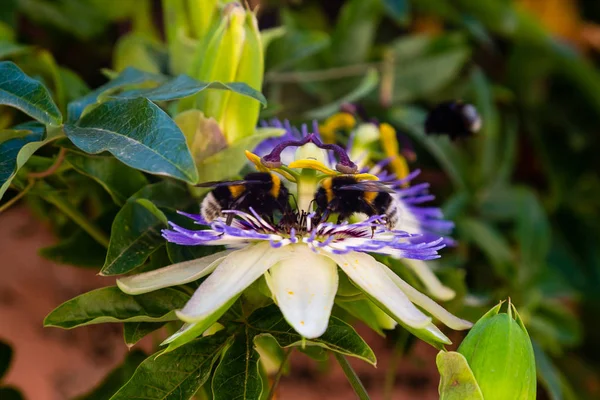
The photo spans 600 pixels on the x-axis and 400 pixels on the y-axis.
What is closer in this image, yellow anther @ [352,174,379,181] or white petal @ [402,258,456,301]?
yellow anther @ [352,174,379,181]

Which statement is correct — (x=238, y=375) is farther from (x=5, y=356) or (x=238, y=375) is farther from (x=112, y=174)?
(x=5, y=356)

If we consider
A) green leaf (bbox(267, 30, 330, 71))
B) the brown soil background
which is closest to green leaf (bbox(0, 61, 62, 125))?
green leaf (bbox(267, 30, 330, 71))

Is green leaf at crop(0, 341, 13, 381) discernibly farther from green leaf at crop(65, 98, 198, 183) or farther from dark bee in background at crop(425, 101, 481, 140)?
dark bee in background at crop(425, 101, 481, 140)

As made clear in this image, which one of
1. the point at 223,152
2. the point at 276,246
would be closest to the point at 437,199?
the point at 223,152

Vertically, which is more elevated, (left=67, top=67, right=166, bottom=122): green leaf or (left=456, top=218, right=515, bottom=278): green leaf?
(left=67, top=67, right=166, bottom=122): green leaf

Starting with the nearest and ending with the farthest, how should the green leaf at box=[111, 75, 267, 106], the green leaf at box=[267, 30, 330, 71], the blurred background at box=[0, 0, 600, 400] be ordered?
the green leaf at box=[111, 75, 267, 106]
the green leaf at box=[267, 30, 330, 71]
the blurred background at box=[0, 0, 600, 400]

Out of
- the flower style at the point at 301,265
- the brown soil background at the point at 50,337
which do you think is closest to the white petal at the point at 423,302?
the flower style at the point at 301,265

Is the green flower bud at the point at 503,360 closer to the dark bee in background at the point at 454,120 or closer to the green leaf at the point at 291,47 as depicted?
the dark bee in background at the point at 454,120
